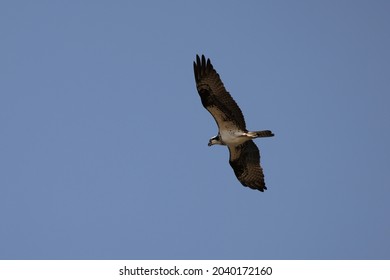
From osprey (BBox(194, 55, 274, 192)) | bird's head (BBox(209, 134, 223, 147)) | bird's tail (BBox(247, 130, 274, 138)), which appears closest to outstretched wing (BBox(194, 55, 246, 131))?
osprey (BBox(194, 55, 274, 192))

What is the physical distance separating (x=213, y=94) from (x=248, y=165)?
2912mm

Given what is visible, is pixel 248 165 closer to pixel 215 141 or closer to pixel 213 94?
pixel 215 141

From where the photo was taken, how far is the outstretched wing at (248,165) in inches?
818

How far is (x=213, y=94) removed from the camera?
19266mm

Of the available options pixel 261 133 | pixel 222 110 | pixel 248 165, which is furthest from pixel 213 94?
pixel 248 165

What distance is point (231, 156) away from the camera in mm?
21078

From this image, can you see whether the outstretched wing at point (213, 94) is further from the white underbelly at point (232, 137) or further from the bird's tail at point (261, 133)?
the bird's tail at point (261, 133)

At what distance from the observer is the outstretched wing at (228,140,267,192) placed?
818 inches

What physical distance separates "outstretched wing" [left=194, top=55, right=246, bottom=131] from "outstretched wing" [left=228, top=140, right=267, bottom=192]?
148cm
